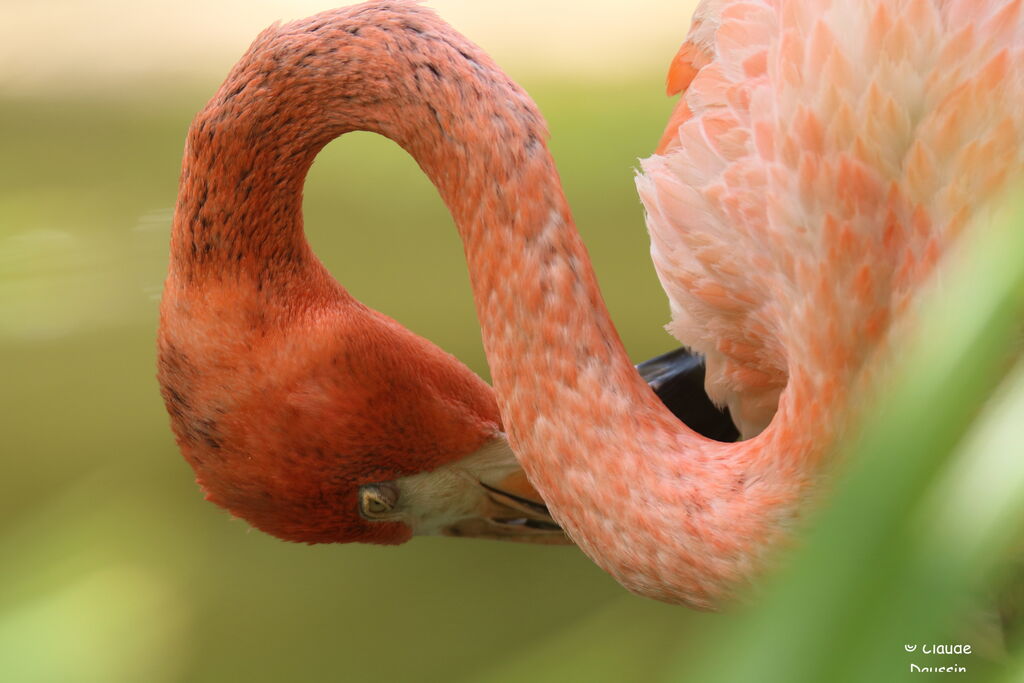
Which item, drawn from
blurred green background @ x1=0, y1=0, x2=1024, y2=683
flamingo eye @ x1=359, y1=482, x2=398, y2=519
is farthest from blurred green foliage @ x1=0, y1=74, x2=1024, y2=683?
flamingo eye @ x1=359, y1=482, x2=398, y2=519

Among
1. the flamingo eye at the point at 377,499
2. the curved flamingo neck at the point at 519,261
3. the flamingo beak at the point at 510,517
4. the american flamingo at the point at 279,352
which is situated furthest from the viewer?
the flamingo beak at the point at 510,517

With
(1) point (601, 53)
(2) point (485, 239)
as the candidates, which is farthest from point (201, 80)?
(2) point (485, 239)

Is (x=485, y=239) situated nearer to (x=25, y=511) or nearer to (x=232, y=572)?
(x=232, y=572)

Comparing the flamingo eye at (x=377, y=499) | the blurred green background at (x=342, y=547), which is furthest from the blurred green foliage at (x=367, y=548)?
the flamingo eye at (x=377, y=499)

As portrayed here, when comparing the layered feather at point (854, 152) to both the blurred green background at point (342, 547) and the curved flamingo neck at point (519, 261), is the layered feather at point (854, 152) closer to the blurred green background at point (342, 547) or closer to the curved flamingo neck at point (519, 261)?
the curved flamingo neck at point (519, 261)

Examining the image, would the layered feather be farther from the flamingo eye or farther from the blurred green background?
the flamingo eye

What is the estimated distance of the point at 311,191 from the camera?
10.4 feet

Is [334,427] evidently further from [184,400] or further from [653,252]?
[653,252]

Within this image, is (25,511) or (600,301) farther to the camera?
(25,511)

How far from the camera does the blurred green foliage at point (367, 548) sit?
0.24 meters

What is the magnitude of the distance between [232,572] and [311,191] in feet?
4.96

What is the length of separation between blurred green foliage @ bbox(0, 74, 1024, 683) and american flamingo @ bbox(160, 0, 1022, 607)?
0.25 meters

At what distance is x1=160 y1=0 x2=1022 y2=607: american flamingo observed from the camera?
1.08m

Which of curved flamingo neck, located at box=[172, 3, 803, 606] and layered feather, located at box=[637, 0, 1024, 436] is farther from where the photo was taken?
curved flamingo neck, located at box=[172, 3, 803, 606]
